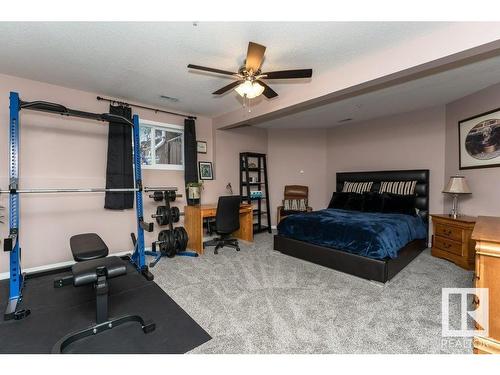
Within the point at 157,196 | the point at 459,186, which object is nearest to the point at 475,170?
the point at 459,186

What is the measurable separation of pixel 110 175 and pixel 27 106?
1421 mm

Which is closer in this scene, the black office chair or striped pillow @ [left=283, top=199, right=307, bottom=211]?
the black office chair

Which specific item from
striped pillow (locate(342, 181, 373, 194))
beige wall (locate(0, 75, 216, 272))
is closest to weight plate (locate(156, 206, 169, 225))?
beige wall (locate(0, 75, 216, 272))

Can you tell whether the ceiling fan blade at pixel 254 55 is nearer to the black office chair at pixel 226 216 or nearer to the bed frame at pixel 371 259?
the black office chair at pixel 226 216

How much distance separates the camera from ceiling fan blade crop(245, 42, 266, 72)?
2.00 m

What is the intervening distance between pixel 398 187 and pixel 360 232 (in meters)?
2.12

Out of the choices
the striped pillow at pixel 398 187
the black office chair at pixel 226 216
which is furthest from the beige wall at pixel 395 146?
the black office chair at pixel 226 216

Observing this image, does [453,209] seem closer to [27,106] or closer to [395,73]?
[395,73]

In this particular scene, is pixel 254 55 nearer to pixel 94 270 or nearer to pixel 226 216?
pixel 94 270

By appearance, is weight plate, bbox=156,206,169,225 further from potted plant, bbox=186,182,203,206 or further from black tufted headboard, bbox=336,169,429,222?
black tufted headboard, bbox=336,169,429,222

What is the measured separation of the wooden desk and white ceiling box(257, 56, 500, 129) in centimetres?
219

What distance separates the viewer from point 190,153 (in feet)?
14.6
